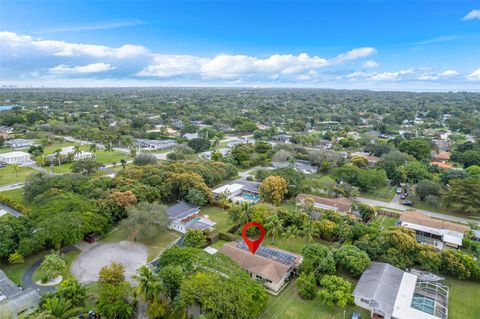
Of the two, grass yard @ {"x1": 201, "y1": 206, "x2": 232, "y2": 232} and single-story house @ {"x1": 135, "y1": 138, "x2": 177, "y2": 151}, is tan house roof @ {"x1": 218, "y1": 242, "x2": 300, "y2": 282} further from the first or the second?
single-story house @ {"x1": 135, "y1": 138, "x2": 177, "y2": 151}

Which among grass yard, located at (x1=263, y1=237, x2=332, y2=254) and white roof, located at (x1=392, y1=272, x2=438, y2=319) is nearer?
white roof, located at (x1=392, y1=272, x2=438, y2=319)

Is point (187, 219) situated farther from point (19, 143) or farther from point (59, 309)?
point (19, 143)

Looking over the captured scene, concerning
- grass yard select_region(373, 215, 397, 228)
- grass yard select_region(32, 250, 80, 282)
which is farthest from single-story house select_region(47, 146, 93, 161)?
grass yard select_region(373, 215, 397, 228)

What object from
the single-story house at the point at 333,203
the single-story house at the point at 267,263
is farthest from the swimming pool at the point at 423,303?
the single-story house at the point at 333,203

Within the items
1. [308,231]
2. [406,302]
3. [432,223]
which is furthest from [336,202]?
[406,302]

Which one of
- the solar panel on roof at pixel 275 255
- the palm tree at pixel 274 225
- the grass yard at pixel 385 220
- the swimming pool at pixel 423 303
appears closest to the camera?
the swimming pool at pixel 423 303

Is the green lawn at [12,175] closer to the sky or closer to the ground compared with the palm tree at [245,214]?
closer to the ground

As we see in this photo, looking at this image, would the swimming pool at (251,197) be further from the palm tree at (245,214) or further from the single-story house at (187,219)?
the single-story house at (187,219)
